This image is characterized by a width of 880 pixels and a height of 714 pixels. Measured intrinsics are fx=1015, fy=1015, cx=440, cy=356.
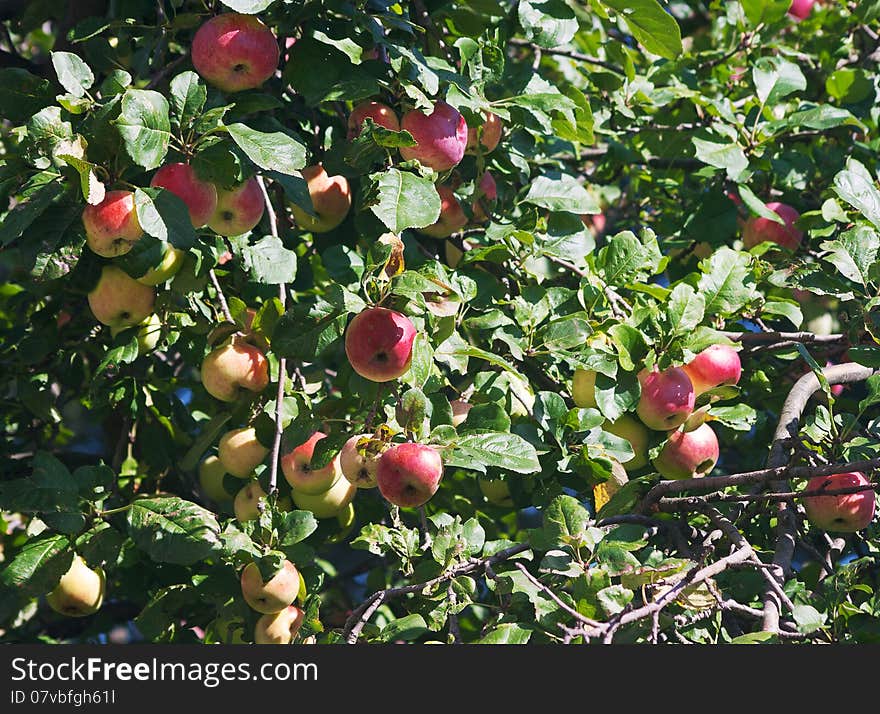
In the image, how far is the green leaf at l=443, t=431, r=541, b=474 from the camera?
1359 millimetres

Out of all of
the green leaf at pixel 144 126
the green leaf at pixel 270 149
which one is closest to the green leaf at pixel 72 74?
the green leaf at pixel 144 126

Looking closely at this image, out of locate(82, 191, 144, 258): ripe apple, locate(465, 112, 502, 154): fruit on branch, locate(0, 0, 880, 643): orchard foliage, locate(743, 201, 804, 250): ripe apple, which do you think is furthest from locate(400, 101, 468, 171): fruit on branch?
locate(743, 201, 804, 250): ripe apple

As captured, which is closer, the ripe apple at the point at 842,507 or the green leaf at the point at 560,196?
the ripe apple at the point at 842,507

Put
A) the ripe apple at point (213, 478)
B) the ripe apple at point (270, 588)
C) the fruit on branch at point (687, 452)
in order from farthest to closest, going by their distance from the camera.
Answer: the ripe apple at point (213, 478), the fruit on branch at point (687, 452), the ripe apple at point (270, 588)

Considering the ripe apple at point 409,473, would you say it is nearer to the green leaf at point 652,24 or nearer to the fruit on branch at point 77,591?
the fruit on branch at point 77,591

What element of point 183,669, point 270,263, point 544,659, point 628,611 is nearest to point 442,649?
point 544,659

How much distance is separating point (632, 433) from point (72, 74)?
1.01 meters

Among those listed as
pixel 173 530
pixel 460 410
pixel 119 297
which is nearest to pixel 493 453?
pixel 460 410

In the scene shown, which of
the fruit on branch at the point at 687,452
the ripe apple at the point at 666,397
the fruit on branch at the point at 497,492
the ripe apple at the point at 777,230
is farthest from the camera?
the ripe apple at the point at 777,230

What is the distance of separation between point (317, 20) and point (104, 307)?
573mm

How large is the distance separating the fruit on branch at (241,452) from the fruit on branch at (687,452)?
676mm

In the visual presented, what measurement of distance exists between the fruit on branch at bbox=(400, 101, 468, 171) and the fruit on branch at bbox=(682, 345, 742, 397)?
0.50m

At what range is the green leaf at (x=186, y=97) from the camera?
4.55ft

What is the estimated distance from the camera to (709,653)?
4.07 ft
